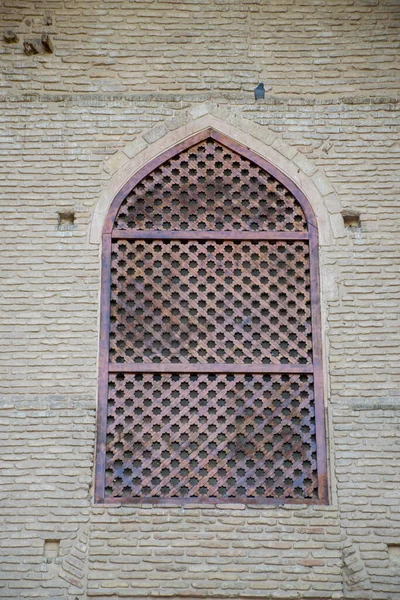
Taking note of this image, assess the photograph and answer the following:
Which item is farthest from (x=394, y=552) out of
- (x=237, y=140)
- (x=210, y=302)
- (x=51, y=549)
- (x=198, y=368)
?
(x=237, y=140)

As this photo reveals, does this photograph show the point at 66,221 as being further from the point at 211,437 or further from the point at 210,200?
the point at 211,437

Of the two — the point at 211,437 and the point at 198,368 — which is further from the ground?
the point at 198,368

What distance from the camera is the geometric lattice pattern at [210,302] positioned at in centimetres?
762

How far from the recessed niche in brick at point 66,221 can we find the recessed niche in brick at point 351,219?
2.18 metres

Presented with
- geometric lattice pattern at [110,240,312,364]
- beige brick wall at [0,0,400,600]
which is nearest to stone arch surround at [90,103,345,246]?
beige brick wall at [0,0,400,600]

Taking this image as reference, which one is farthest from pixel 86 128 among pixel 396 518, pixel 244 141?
pixel 396 518

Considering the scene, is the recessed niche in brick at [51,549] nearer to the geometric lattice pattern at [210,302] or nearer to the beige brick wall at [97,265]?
the beige brick wall at [97,265]

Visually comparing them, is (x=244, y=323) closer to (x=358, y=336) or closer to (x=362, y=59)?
(x=358, y=336)

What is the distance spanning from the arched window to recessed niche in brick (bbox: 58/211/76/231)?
0.92 ft

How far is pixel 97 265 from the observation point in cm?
778

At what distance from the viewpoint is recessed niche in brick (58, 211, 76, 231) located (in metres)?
7.89

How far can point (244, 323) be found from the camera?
7.68 m

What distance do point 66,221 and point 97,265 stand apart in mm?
486

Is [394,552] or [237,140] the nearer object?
[394,552]
